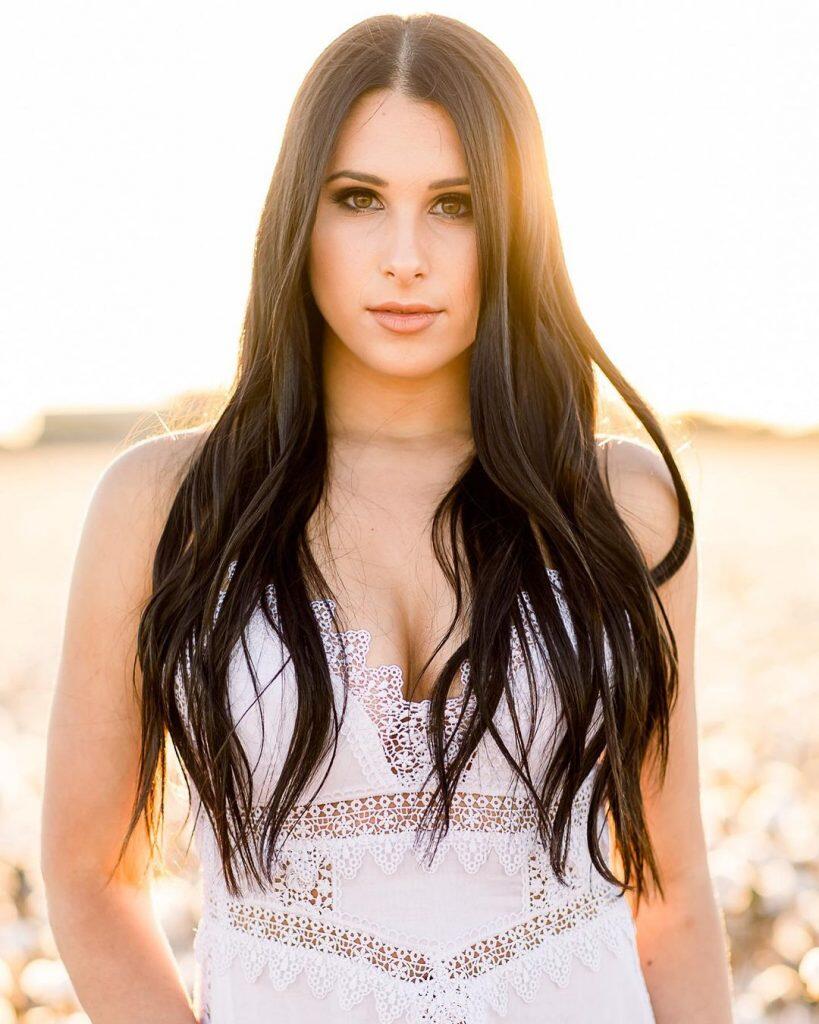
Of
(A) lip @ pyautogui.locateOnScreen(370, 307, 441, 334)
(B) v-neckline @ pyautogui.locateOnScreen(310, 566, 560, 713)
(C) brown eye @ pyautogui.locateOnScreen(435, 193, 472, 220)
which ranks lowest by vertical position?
(B) v-neckline @ pyautogui.locateOnScreen(310, 566, 560, 713)

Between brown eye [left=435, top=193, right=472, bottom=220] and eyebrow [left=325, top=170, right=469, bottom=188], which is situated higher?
eyebrow [left=325, top=170, right=469, bottom=188]

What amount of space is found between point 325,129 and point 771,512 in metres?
11.3

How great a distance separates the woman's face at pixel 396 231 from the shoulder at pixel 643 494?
0.39m

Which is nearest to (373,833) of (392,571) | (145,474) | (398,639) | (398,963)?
(398,963)

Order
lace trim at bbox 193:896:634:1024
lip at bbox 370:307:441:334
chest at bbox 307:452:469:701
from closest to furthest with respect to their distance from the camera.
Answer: lace trim at bbox 193:896:634:1024
chest at bbox 307:452:469:701
lip at bbox 370:307:441:334

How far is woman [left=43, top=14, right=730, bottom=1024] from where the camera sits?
6.58ft

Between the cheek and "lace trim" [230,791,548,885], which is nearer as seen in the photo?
"lace trim" [230,791,548,885]

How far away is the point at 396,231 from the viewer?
213 centimetres

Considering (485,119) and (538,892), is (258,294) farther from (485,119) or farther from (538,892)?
(538,892)

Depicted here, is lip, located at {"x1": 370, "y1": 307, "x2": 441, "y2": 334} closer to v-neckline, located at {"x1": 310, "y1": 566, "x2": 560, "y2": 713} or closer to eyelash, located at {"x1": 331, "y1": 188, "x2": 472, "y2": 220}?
eyelash, located at {"x1": 331, "y1": 188, "x2": 472, "y2": 220}

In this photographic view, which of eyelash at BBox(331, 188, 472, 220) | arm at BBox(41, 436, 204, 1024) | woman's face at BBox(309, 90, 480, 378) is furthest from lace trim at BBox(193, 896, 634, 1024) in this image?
eyelash at BBox(331, 188, 472, 220)

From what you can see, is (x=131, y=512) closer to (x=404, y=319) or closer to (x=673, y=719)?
(x=404, y=319)

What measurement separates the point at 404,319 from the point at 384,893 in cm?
92

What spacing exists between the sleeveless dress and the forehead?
745 millimetres
